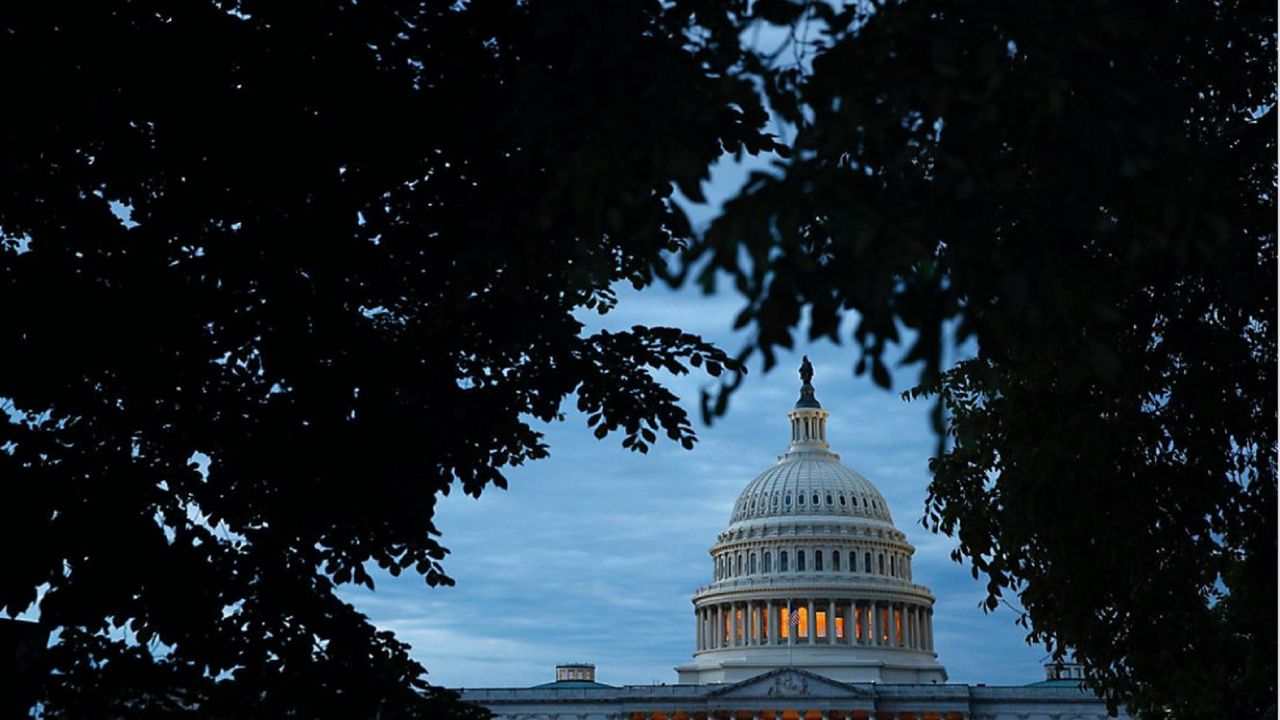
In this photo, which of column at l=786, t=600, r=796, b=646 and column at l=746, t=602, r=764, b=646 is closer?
column at l=786, t=600, r=796, b=646

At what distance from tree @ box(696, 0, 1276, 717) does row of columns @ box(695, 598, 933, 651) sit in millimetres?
→ 122326

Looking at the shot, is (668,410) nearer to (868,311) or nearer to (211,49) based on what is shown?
(211,49)

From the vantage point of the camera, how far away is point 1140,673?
60.6 ft

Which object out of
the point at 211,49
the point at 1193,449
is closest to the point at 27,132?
the point at 211,49

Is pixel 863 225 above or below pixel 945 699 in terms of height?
below

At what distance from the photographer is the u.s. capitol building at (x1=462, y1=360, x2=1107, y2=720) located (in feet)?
401

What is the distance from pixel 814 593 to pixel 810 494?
11494 millimetres

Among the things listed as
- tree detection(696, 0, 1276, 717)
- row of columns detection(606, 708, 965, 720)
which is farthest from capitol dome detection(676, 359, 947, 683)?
tree detection(696, 0, 1276, 717)

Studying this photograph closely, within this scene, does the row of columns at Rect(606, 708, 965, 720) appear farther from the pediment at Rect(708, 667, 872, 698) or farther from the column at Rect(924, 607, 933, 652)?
the column at Rect(924, 607, 933, 652)

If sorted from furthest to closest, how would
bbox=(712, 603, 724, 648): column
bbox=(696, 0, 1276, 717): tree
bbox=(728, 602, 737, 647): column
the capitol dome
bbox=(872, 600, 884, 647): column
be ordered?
Answer: bbox=(712, 603, 724, 648): column < bbox=(728, 602, 737, 647): column < bbox=(872, 600, 884, 647): column < the capitol dome < bbox=(696, 0, 1276, 717): tree

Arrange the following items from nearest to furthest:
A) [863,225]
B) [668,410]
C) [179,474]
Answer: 1. [863,225]
2. [179,474]
3. [668,410]

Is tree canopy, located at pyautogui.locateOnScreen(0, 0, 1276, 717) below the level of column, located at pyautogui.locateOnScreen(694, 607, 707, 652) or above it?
below

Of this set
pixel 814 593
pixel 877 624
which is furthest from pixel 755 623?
pixel 877 624

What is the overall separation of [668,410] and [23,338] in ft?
20.0
